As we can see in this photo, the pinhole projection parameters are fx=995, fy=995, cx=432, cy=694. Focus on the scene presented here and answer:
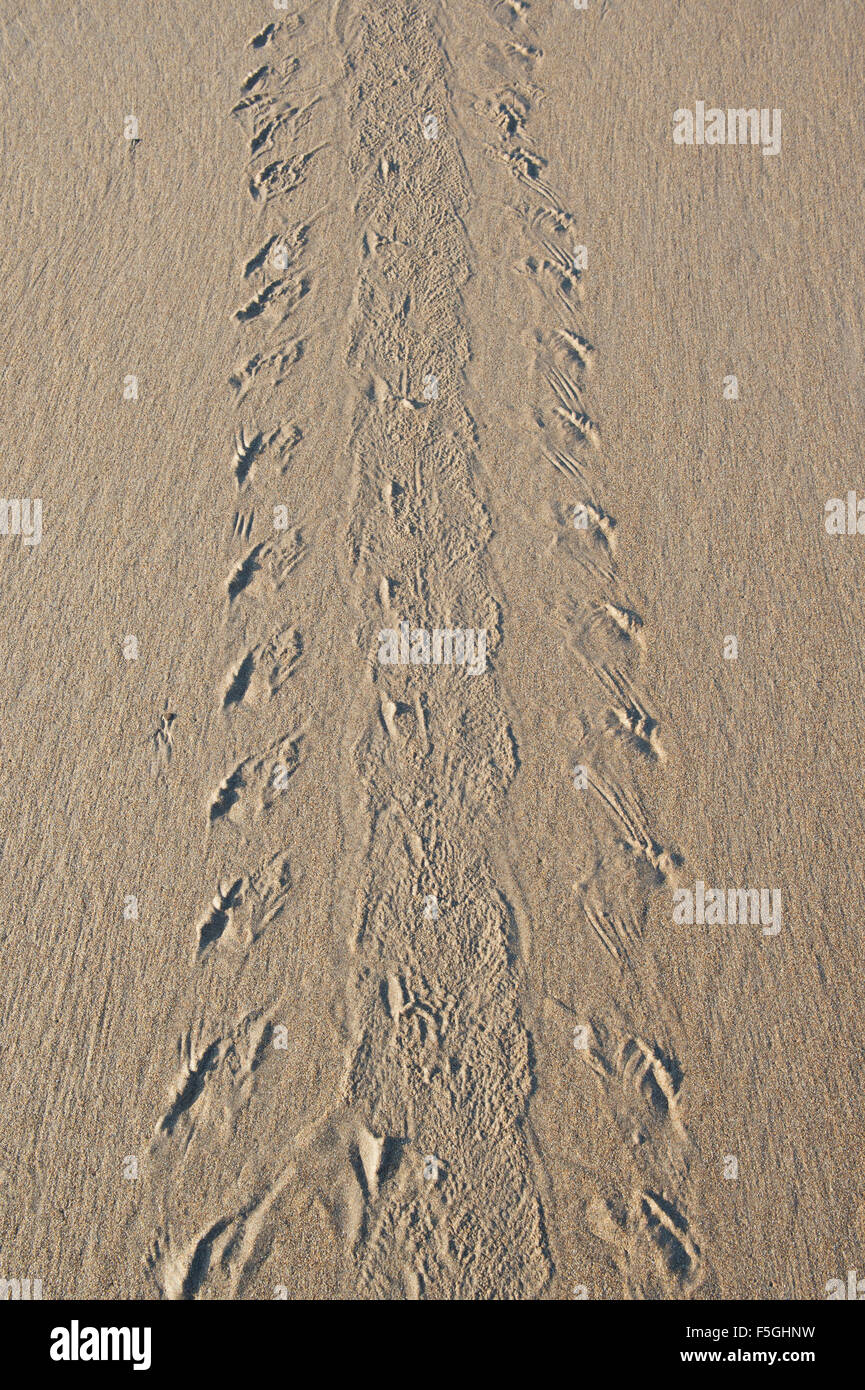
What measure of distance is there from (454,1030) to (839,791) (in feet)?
5.64

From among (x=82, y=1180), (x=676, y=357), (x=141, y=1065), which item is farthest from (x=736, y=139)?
(x=82, y=1180)

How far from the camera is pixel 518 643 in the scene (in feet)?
13.1

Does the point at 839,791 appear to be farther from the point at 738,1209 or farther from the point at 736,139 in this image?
the point at 736,139

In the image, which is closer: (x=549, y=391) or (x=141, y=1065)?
(x=141, y=1065)

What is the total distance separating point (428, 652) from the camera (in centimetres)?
394

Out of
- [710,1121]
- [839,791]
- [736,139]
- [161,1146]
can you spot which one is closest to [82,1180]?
[161,1146]

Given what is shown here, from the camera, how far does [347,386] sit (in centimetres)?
456

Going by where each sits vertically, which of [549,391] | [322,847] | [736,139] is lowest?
[322,847]

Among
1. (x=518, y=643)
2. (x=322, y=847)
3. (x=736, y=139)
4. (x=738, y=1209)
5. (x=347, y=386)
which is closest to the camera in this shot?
(x=738, y=1209)

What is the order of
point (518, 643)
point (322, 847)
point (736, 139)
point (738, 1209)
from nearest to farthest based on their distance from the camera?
point (738, 1209), point (322, 847), point (518, 643), point (736, 139)

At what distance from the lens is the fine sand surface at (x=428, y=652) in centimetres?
310

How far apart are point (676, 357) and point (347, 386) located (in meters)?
1.56

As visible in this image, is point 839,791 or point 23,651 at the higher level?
point 23,651

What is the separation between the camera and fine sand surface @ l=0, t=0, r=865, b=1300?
310cm
